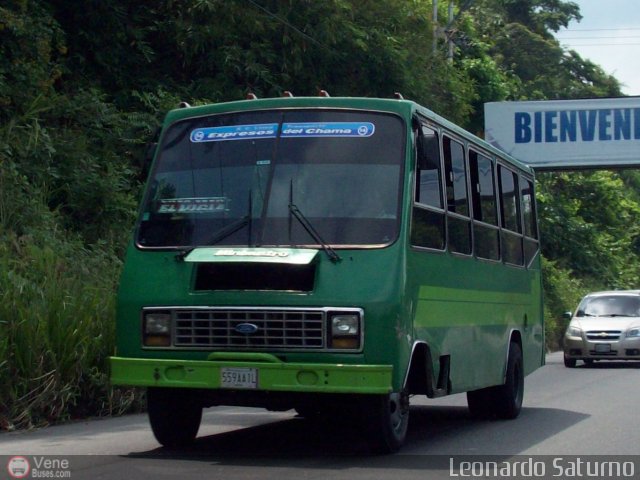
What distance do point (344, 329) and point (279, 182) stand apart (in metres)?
1.41

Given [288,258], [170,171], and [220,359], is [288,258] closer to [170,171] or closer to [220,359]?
[220,359]

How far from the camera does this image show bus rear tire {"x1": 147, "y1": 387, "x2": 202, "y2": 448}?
9.80 m

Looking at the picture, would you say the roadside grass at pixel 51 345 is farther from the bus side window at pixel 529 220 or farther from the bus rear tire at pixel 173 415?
the bus side window at pixel 529 220

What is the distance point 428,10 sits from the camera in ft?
94.9

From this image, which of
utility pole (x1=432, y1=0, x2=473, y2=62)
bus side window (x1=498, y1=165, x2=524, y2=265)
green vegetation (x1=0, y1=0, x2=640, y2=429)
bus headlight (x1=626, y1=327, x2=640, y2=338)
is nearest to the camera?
green vegetation (x1=0, y1=0, x2=640, y2=429)

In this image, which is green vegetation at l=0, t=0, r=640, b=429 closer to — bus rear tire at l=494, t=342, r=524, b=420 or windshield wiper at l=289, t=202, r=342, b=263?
windshield wiper at l=289, t=202, r=342, b=263

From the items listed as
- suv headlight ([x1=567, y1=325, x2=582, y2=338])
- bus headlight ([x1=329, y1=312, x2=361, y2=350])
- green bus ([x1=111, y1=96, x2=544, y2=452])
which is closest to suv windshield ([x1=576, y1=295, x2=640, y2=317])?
suv headlight ([x1=567, y1=325, x2=582, y2=338])

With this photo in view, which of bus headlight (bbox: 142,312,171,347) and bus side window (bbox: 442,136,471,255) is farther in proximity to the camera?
bus side window (bbox: 442,136,471,255)

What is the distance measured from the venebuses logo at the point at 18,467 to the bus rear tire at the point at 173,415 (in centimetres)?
119

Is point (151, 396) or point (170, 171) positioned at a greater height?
point (170, 171)

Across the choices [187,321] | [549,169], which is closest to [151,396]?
[187,321]

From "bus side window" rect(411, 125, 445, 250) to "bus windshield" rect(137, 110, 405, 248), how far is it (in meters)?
0.26

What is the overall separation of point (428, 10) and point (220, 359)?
21061 millimetres

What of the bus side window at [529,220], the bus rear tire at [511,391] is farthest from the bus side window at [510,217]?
the bus rear tire at [511,391]
